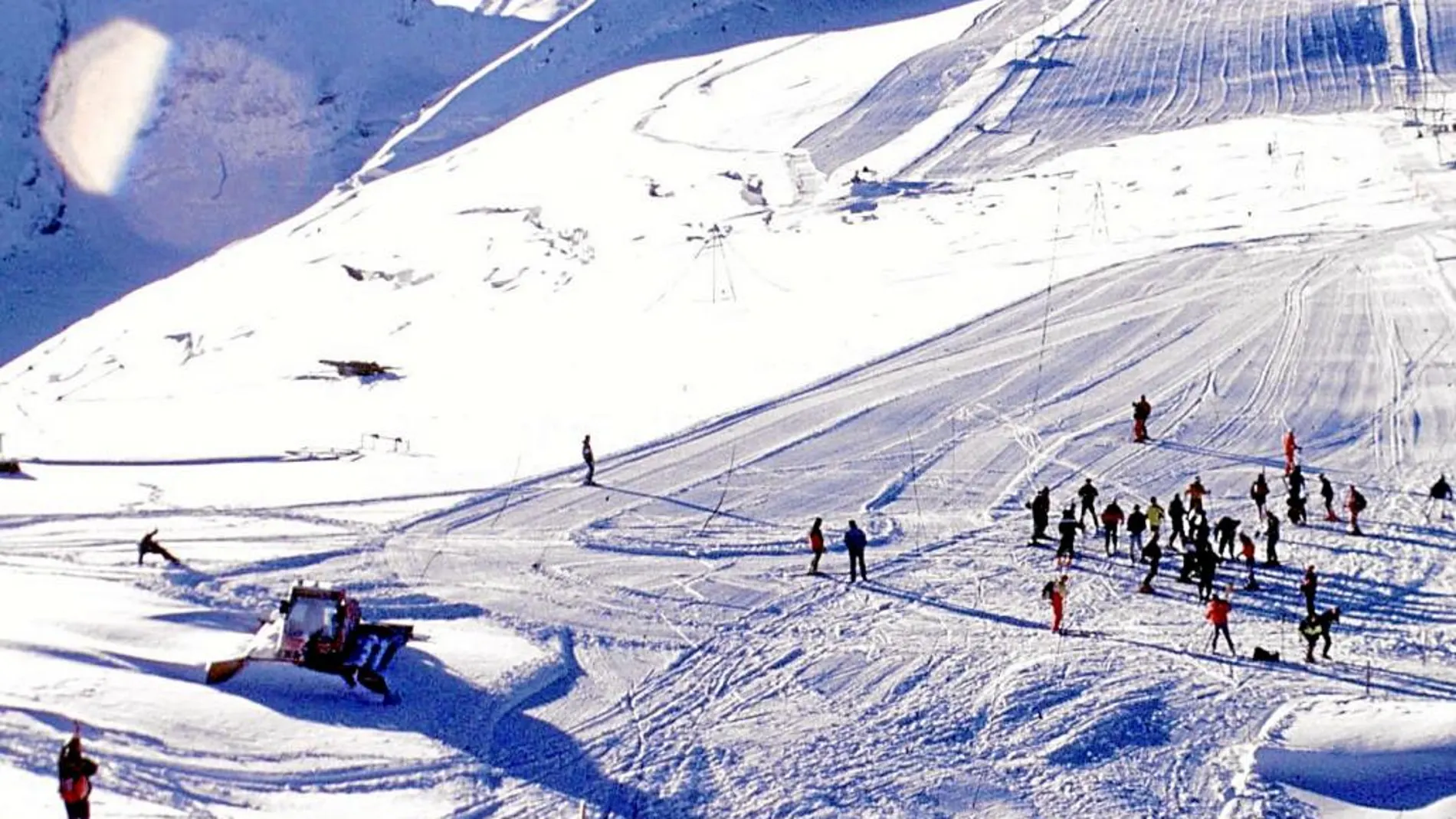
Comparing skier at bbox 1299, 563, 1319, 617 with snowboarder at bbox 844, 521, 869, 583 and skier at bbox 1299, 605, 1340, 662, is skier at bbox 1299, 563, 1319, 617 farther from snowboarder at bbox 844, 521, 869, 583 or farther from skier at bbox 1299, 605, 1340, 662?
snowboarder at bbox 844, 521, 869, 583

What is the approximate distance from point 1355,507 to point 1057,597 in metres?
7.07

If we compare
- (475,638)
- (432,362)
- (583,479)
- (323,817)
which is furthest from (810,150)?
(323,817)

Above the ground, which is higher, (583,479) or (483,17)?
(483,17)

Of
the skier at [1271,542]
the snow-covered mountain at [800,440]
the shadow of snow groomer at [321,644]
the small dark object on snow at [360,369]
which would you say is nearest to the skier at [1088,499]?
the snow-covered mountain at [800,440]

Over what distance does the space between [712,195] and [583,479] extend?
80.8 ft

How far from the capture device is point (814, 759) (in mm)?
18375

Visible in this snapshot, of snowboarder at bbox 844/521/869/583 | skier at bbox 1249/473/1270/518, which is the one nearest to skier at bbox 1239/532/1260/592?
skier at bbox 1249/473/1270/518

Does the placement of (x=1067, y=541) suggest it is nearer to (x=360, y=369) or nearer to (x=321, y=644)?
(x=321, y=644)

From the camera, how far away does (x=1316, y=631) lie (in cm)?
2112

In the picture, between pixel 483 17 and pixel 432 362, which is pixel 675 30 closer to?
pixel 483 17

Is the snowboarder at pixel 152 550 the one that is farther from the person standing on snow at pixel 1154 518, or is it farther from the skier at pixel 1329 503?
the skier at pixel 1329 503

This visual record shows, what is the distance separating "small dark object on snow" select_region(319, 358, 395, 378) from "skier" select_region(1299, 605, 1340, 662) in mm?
25078

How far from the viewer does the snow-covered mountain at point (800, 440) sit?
18.3 metres

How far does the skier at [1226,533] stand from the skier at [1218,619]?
3.29 meters
